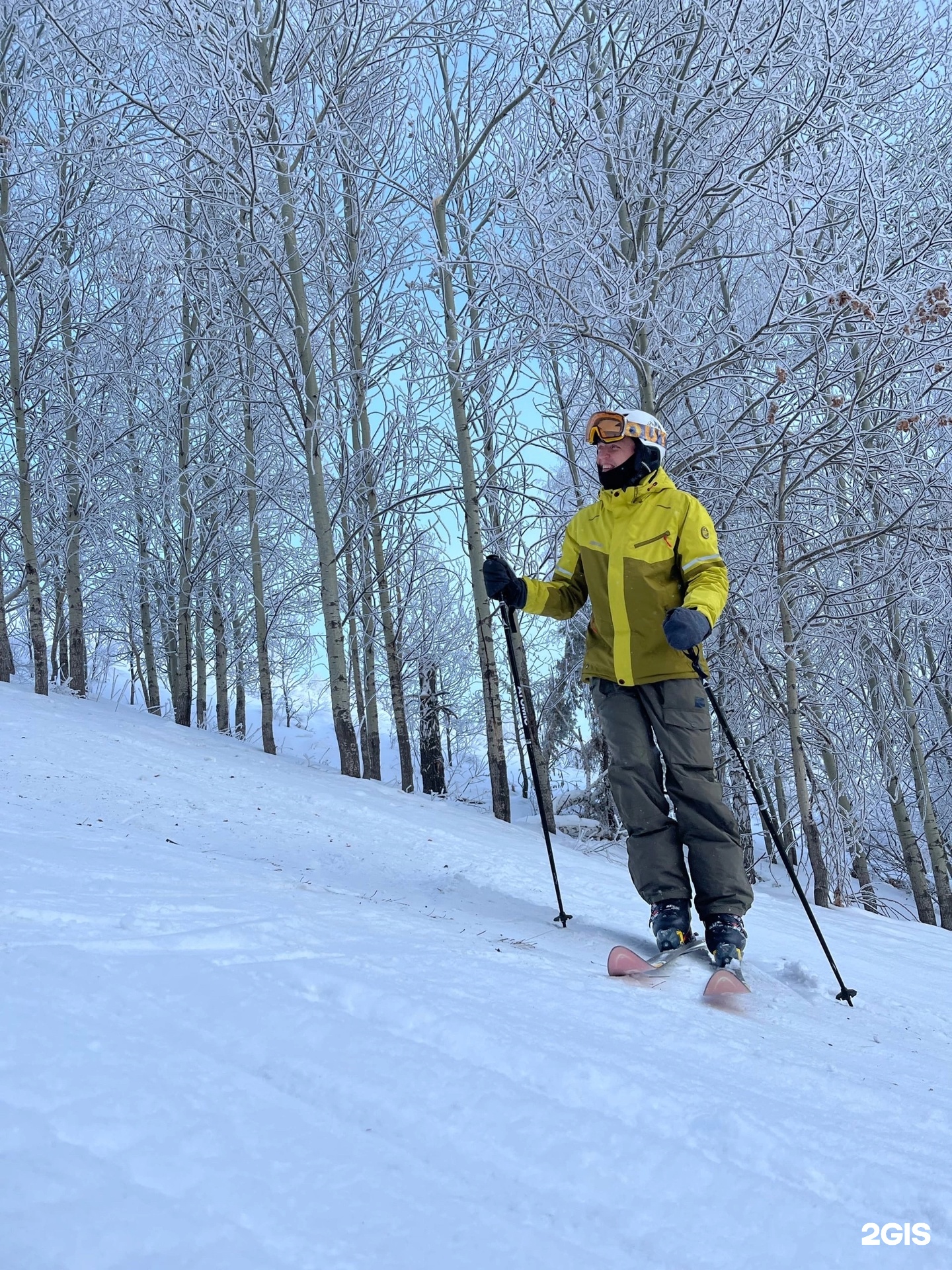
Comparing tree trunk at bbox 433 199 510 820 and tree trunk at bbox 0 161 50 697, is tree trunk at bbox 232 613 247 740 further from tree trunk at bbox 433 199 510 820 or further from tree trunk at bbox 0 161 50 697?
tree trunk at bbox 433 199 510 820

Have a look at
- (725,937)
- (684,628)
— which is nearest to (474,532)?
(684,628)

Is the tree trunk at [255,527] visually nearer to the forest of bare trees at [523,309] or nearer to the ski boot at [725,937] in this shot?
the forest of bare trees at [523,309]

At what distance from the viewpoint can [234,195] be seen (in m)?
7.19

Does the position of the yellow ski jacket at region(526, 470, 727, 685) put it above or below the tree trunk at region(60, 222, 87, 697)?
below

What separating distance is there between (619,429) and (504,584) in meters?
0.72

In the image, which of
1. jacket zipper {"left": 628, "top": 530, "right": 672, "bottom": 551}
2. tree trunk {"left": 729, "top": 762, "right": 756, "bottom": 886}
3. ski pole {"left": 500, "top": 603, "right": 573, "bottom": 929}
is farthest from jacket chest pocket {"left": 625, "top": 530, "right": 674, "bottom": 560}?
tree trunk {"left": 729, "top": 762, "right": 756, "bottom": 886}

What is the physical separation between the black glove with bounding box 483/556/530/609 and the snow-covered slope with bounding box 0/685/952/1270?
1.22 m

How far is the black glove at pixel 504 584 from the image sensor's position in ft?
11.1

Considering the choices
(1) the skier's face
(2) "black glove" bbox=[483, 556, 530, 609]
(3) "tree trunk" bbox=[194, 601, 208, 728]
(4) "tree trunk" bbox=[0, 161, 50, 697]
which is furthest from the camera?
(3) "tree trunk" bbox=[194, 601, 208, 728]

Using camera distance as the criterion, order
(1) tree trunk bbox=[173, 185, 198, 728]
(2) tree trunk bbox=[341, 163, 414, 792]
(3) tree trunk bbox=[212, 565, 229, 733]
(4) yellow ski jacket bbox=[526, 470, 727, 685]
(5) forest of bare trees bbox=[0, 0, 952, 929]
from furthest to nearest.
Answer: (3) tree trunk bbox=[212, 565, 229, 733] < (1) tree trunk bbox=[173, 185, 198, 728] < (2) tree trunk bbox=[341, 163, 414, 792] < (5) forest of bare trees bbox=[0, 0, 952, 929] < (4) yellow ski jacket bbox=[526, 470, 727, 685]

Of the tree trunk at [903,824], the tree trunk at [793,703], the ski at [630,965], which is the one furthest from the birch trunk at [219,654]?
the ski at [630,965]

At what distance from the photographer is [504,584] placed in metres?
3.38

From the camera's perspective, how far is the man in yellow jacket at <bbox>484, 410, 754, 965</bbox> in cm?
306

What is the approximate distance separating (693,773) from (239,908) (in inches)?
63.6
